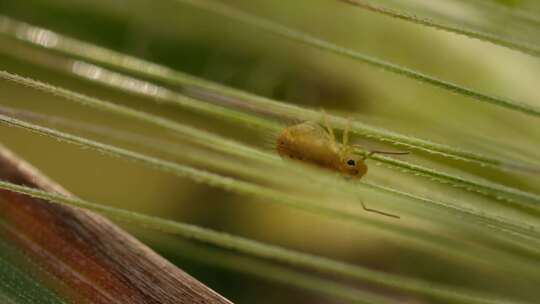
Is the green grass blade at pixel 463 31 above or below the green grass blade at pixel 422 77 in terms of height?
above

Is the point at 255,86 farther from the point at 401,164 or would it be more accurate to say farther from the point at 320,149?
the point at 401,164

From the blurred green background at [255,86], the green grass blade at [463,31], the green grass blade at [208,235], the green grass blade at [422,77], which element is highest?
the blurred green background at [255,86]

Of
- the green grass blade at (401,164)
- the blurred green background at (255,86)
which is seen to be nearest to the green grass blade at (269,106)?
the green grass blade at (401,164)

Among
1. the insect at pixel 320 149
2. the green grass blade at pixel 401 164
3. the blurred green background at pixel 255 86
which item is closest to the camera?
the green grass blade at pixel 401 164

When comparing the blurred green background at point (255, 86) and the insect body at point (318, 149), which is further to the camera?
the blurred green background at point (255, 86)

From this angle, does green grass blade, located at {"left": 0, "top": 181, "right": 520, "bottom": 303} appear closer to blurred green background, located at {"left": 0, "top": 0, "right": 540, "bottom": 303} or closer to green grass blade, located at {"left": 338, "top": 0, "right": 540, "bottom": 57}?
green grass blade, located at {"left": 338, "top": 0, "right": 540, "bottom": 57}

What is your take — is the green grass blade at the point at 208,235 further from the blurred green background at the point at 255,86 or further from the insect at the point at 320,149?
the blurred green background at the point at 255,86

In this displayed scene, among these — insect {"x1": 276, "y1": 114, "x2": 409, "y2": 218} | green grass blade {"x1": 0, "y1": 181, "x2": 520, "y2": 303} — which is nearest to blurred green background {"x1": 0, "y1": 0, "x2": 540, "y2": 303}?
insect {"x1": 276, "y1": 114, "x2": 409, "y2": 218}
